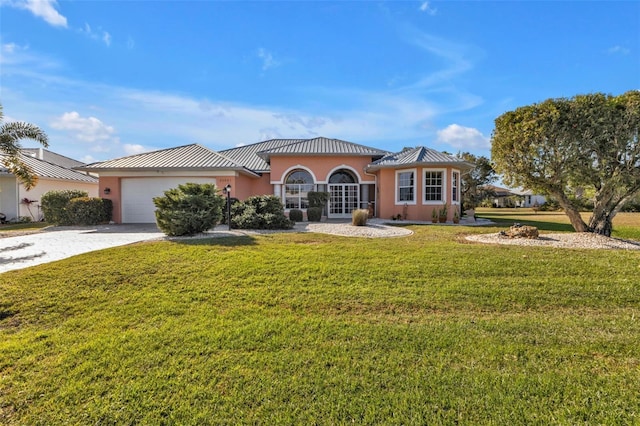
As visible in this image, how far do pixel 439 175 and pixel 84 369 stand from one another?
17740mm

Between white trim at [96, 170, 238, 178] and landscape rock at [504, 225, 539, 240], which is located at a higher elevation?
white trim at [96, 170, 238, 178]

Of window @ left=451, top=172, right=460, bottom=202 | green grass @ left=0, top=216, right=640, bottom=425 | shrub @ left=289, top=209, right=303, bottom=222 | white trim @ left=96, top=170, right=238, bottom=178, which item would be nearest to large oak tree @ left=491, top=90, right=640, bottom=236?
green grass @ left=0, top=216, right=640, bottom=425

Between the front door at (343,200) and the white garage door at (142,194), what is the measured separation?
8740mm

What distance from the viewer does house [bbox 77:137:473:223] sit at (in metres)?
17.1

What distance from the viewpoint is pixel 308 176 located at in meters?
20.7

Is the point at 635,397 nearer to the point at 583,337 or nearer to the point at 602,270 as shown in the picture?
the point at 583,337

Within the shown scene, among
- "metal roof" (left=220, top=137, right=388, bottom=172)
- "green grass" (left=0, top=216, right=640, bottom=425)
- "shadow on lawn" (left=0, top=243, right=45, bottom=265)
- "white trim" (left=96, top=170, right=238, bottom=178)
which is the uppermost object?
"metal roof" (left=220, top=137, right=388, bottom=172)

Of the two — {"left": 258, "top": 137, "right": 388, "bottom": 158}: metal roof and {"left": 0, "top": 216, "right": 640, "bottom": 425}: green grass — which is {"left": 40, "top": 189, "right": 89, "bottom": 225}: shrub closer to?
{"left": 0, "top": 216, "right": 640, "bottom": 425}: green grass

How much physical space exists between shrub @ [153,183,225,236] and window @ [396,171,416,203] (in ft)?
37.9

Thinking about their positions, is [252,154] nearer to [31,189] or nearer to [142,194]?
[142,194]

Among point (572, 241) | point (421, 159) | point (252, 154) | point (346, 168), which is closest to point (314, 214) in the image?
point (346, 168)

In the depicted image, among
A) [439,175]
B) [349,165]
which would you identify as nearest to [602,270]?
[439,175]

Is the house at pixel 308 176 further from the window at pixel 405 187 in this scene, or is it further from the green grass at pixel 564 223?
the green grass at pixel 564 223

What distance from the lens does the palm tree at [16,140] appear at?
1149 cm
